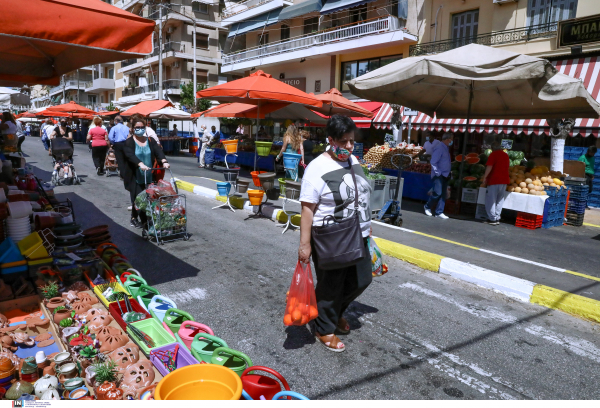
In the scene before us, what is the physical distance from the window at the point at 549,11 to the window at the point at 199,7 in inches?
1340

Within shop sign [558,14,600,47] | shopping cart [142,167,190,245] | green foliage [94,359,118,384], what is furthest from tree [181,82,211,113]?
green foliage [94,359,118,384]

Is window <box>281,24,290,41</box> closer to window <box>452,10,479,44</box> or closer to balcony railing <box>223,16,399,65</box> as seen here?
balcony railing <box>223,16,399,65</box>

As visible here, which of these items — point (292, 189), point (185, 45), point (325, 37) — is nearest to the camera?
point (292, 189)

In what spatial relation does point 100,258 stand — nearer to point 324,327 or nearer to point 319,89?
point 324,327

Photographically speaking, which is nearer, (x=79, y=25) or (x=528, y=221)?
(x=79, y=25)

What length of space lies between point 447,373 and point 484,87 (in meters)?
8.31

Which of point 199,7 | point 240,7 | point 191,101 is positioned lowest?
point 191,101

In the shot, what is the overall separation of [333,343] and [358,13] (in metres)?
22.9

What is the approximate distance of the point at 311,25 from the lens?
2667 cm

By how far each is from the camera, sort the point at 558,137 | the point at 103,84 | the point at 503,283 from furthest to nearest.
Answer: the point at 103,84
the point at 558,137
the point at 503,283

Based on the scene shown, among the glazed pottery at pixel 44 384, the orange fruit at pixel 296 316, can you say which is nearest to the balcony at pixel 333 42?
the orange fruit at pixel 296 316

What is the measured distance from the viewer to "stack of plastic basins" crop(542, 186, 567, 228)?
8828 mm

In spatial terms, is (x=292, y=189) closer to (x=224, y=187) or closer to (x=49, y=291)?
(x=224, y=187)

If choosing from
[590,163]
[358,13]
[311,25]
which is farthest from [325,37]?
[590,163]
